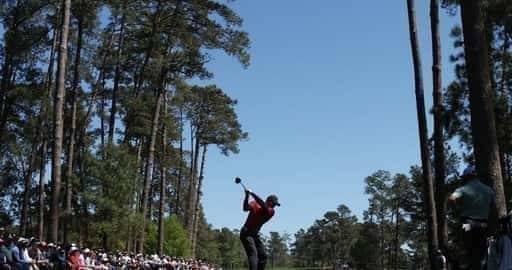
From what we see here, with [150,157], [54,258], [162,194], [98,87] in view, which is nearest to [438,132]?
[54,258]

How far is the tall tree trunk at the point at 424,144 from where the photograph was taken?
50.9 ft

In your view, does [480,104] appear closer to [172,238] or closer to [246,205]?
[246,205]

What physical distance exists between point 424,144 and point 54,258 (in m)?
12.2

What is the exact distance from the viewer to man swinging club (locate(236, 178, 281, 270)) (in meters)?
10.8

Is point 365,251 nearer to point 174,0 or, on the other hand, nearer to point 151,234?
point 151,234

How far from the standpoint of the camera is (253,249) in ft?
35.4

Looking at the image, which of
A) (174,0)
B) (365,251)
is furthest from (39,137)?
(365,251)

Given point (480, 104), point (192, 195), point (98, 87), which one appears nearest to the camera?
point (480, 104)

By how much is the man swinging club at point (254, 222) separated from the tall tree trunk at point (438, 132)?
20.3 feet

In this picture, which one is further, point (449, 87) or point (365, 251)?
point (365, 251)

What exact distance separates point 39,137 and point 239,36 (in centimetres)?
1341

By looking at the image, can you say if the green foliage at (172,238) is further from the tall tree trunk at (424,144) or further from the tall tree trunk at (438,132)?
the tall tree trunk at (438,132)

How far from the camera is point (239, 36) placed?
29.4 metres

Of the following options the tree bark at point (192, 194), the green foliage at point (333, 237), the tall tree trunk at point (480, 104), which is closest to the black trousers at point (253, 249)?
the tall tree trunk at point (480, 104)
